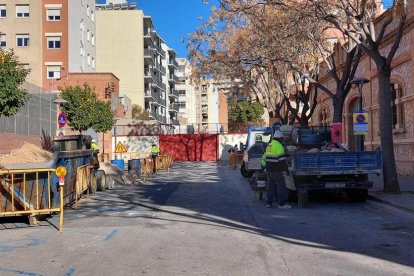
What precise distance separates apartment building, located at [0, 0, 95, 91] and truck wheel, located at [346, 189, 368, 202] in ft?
133

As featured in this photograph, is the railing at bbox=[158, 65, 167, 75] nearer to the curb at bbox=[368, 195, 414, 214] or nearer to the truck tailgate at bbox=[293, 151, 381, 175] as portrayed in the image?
the curb at bbox=[368, 195, 414, 214]

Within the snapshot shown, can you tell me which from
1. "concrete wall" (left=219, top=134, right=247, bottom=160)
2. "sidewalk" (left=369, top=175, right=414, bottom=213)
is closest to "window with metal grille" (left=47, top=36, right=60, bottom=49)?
"concrete wall" (left=219, top=134, right=247, bottom=160)

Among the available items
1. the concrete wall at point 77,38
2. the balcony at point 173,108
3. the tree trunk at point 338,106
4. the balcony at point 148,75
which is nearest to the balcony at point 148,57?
the balcony at point 148,75

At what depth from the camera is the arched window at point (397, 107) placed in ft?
71.9

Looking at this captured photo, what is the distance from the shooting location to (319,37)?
2341 cm

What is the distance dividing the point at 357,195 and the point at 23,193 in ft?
27.6

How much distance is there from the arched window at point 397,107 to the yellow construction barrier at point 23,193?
52.5ft

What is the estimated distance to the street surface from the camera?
6.70 metres

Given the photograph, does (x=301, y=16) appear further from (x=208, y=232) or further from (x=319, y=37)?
(x=208, y=232)

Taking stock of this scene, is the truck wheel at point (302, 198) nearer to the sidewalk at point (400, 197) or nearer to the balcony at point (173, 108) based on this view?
the sidewalk at point (400, 197)

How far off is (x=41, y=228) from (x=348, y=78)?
46.9 feet

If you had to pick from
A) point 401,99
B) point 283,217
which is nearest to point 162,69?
point 401,99

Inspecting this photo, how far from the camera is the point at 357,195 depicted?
13781 millimetres

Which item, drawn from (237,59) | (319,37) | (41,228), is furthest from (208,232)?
(237,59)
